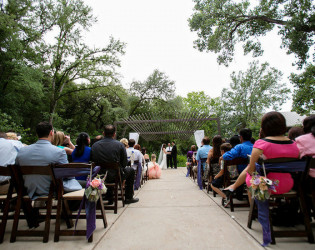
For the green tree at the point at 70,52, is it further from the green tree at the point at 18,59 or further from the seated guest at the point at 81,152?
the seated guest at the point at 81,152

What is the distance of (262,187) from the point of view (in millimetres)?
2354

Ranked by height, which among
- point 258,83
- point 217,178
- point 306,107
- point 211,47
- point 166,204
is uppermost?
point 258,83

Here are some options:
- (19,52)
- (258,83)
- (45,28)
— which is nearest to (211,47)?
(19,52)

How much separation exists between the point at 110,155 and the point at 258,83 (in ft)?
130

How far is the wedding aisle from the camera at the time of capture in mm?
2465

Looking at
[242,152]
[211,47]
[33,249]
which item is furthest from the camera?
[211,47]

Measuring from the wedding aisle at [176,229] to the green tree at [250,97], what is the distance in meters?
33.7

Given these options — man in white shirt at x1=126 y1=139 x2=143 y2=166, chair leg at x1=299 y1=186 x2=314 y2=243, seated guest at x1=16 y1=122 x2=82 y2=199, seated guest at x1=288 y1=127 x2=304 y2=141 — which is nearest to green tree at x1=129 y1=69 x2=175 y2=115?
man in white shirt at x1=126 y1=139 x2=143 y2=166

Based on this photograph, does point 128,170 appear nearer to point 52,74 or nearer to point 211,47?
point 211,47

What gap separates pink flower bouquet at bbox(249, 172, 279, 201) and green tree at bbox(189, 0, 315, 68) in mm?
9046

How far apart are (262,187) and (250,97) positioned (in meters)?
39.7

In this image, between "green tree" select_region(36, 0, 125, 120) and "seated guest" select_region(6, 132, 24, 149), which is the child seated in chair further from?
"green tree" select_region(36, 0, 125, 120)

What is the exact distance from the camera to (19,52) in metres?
14.9

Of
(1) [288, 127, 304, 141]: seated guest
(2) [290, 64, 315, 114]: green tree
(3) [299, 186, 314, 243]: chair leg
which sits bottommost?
(3) [299, 186, 314, 243]: chair leg
